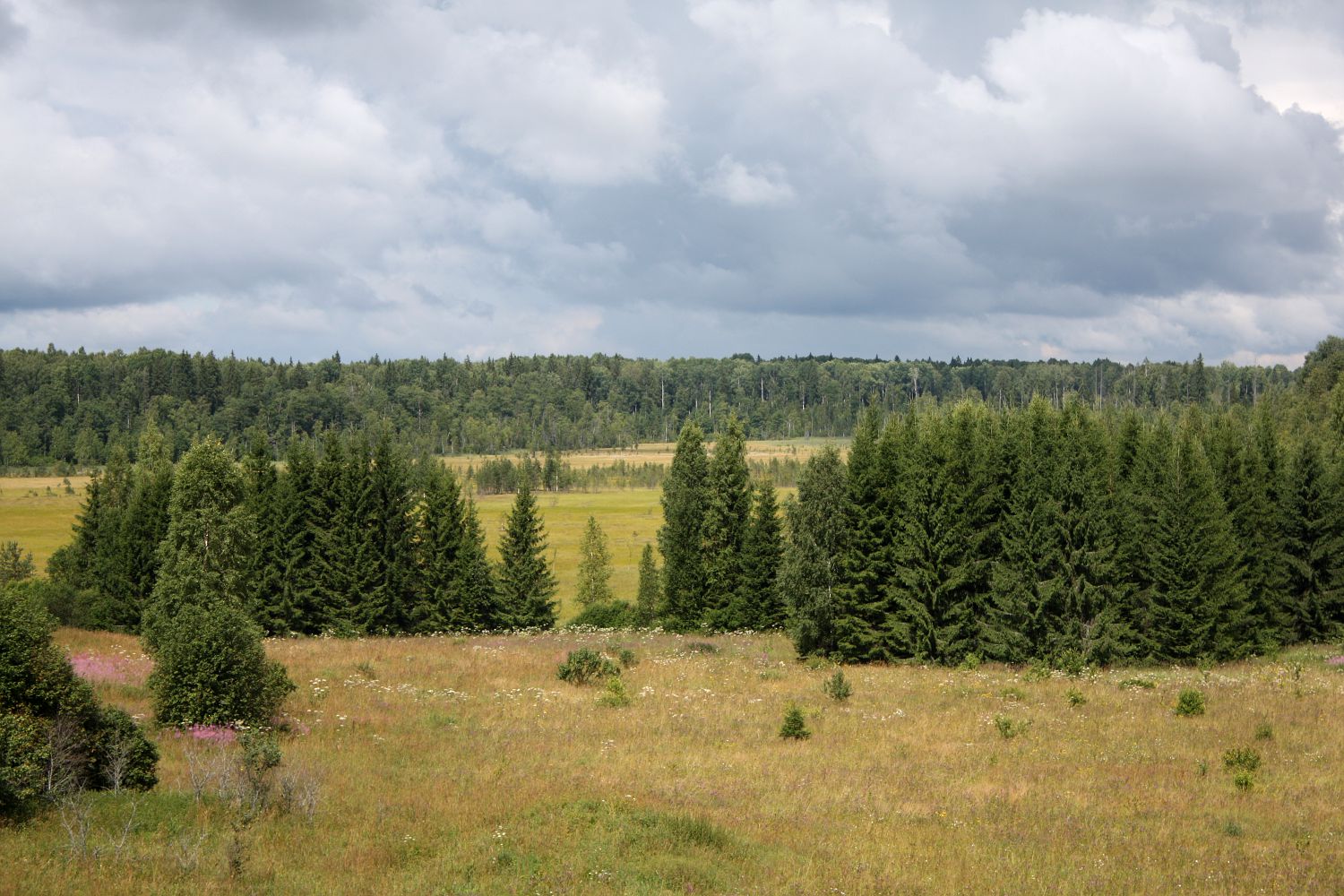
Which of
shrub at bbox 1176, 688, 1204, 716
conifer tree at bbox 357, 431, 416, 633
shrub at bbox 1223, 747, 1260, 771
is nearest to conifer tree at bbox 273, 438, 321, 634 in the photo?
conifer tree at bbox 357, 431, 416, 633

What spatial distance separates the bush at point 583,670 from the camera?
33.2 metres

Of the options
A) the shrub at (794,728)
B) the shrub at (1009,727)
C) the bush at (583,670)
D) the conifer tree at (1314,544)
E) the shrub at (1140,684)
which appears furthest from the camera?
the conifer tree at (1314,544)

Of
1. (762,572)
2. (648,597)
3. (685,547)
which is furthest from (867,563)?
(648,597)

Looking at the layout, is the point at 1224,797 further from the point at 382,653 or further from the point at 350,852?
the point at 382,653

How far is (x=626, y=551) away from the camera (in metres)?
114

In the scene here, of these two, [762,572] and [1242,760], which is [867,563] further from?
[1242,760]

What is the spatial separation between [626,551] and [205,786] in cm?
9768

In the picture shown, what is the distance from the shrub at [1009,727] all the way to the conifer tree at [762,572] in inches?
1103

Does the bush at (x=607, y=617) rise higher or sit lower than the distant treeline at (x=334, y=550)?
lower

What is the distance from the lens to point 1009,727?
2467 centimetres

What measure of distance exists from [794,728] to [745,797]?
6.17 meters

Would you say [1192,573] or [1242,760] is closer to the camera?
[1242,760]

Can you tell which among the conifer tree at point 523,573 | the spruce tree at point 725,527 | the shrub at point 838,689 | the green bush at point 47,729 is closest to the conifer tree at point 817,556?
the spruce tree at point 725,527

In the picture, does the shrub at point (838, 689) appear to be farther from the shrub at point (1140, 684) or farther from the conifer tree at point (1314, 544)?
the conifer tree at point (1314, 544)
